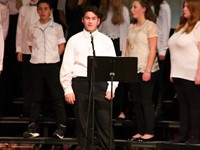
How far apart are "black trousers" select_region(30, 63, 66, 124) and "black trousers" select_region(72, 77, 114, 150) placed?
71cm

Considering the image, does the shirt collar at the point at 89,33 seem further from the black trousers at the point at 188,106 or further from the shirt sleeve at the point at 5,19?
the shirt sleeve at the point at 5,19

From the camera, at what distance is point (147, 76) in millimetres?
6828

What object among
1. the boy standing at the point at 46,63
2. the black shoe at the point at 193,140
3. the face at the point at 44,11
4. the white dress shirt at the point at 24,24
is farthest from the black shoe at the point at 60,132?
the black shoe at the point at 193,140

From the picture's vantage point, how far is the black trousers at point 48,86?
23.3 ft

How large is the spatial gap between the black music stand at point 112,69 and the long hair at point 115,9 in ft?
4.32

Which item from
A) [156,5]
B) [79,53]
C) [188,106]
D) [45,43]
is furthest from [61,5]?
[188,106]

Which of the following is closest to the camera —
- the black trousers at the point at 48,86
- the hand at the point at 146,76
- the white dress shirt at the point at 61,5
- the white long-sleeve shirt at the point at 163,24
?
the hand at the point at 146,76

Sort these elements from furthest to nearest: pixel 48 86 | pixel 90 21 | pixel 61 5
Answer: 1. pixel 61 5
2. pixel 48 86
3. pixel 90 21

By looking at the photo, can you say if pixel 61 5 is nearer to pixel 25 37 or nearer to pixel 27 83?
pixel 25 37

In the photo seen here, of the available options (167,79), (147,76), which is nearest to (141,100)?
(147,76)

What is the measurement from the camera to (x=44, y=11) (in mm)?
7031

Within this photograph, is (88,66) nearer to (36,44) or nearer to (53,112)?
(36,44)

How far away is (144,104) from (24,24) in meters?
1.80

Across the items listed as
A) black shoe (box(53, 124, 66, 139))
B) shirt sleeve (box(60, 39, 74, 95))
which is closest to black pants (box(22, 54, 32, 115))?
black shoe (box(53, 124, 66, 139))
